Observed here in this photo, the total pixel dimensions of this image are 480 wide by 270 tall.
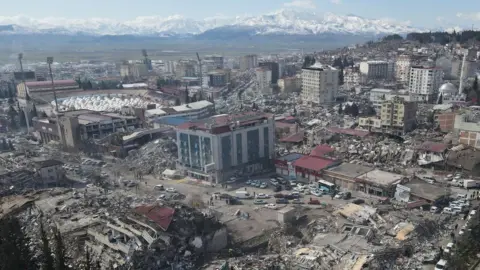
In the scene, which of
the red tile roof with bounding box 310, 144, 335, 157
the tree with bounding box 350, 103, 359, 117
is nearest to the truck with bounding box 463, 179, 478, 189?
the red tile roof with bounding box 310, 144, 335, 157

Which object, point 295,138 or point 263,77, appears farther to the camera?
point 263,77

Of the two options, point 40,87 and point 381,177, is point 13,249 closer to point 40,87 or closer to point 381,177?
point 381,177

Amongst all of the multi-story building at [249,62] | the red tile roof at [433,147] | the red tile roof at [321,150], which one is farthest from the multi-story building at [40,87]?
the red tile roof at [433,147]

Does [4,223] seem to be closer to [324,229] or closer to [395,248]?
[324,229]

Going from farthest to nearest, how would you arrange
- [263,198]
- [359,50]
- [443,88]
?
[359,50]
[443,88]
[263,198]

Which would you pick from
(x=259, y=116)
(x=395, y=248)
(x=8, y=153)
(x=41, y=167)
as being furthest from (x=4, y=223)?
(x=8, y=153)

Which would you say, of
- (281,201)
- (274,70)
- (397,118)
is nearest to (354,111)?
(397,118)

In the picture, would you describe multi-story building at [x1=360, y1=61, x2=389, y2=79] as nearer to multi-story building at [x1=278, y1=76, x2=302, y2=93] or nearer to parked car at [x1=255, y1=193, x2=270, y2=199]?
multi-story building at [x1=278, y1=76, x2=302, y2=93]
